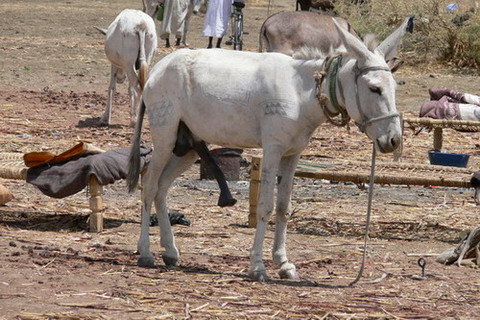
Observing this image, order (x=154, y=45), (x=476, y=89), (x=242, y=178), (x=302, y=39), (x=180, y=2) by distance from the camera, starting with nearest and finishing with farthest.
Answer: (x=242, y=178) < (x=302, y=39) < (x=154, y=45) < (x=476, y=89) < (x=180, y=2)

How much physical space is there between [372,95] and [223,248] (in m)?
2.30

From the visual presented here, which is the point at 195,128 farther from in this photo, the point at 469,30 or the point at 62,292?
the point at 469,30

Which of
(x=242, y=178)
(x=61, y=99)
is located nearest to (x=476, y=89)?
(x=61, y=99)

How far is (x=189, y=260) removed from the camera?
873cm

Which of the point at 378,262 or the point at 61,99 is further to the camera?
the point at 61,99

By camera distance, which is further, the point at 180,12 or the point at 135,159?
the point at 180,12

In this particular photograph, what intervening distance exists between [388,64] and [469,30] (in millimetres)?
15461

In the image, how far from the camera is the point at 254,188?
10.2m

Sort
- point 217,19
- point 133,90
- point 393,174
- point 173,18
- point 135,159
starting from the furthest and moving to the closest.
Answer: point 173,18 < point 217,19 < point 133,90 < point 393,174 < point 135,159

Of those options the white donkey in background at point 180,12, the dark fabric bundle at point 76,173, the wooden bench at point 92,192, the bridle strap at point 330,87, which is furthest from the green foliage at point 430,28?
the bridle strap at point 330,87

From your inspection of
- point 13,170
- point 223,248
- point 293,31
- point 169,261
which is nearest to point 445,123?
point 293,31

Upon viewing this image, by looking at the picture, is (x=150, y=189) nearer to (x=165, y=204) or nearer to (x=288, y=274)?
(x=165, y=204)

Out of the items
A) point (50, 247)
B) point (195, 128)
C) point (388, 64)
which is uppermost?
point (388, 64)

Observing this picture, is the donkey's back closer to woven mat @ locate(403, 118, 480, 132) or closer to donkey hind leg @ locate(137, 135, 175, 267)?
woven mat @ locate(403, 118, 480, 132)
